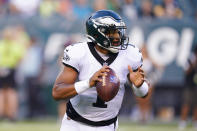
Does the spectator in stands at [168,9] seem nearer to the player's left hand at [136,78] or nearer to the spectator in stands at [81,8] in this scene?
the spectator in stands at [81,8]

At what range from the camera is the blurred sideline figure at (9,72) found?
36.6ft

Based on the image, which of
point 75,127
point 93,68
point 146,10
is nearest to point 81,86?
point 93,68

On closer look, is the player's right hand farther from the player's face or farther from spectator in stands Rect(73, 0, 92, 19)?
spectator in stands Rect(73, 0, 92, 19)

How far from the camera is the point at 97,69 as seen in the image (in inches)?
180

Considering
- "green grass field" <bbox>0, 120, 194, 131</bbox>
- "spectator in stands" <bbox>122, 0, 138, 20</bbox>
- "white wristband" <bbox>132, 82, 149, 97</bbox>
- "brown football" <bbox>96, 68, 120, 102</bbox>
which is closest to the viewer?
"brown football" <bbox>96, 68, 120, 102</bbox>

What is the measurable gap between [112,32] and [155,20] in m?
7.37

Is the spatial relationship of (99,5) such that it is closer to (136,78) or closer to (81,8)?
(81,8)

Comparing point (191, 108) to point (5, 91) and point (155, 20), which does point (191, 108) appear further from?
point (5, 91)

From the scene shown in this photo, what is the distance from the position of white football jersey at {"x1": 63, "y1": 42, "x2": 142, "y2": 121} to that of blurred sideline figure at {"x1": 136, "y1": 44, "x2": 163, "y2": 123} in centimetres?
633

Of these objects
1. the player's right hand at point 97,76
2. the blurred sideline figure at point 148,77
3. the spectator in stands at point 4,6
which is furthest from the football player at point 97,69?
the spectator in stands at point 4,6

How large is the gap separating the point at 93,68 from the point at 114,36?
278mm

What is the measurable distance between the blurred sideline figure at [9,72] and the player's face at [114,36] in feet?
22.1

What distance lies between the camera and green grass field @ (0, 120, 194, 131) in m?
9.81

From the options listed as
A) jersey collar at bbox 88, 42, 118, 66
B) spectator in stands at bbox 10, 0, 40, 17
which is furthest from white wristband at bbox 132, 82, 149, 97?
spectator in stands at bbox 10, 0, 40, 17
